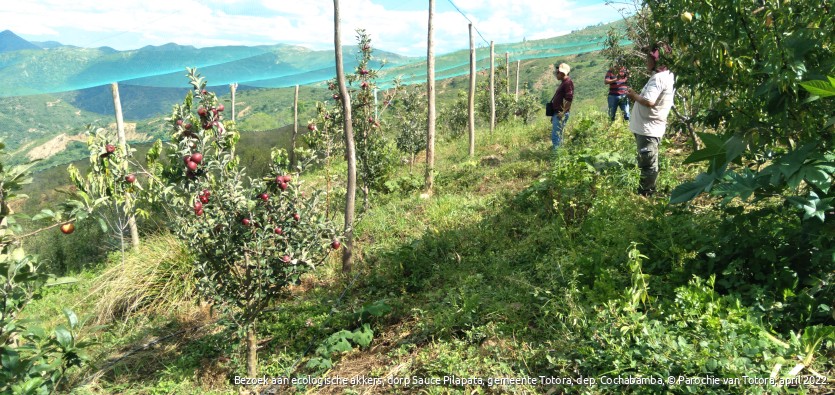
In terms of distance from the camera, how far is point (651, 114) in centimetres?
444

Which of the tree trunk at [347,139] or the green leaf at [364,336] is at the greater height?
the tree trunk at [347,139]

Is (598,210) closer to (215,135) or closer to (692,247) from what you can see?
(692,247)

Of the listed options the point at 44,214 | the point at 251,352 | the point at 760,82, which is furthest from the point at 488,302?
the point at 44,214

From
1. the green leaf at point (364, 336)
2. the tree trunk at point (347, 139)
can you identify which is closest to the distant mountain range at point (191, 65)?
the tree trunk at point (347, 139)

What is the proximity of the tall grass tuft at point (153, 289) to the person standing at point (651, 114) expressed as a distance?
15.4 ft

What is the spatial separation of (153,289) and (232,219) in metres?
2.74

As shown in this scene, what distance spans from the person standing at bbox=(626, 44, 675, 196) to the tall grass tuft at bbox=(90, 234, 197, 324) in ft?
15.4

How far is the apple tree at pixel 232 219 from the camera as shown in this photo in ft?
9.92

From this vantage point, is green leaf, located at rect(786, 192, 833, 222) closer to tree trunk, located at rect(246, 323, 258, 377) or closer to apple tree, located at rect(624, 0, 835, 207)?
apple tree, located at rect(624, 0, 835, 207)

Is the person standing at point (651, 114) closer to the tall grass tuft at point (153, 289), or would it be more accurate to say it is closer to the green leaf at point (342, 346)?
the green leaf at point (342, 346)

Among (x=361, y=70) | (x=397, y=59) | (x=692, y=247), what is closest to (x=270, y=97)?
(x=397, y=59)

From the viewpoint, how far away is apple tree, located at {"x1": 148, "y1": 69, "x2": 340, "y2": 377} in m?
3.02

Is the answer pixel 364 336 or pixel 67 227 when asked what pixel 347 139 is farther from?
pixel 67 227

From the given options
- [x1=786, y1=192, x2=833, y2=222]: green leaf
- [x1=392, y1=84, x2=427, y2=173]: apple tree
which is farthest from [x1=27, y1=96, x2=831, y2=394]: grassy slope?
[x1=392, y1=84, x2=427, y2=173]: apple tree
